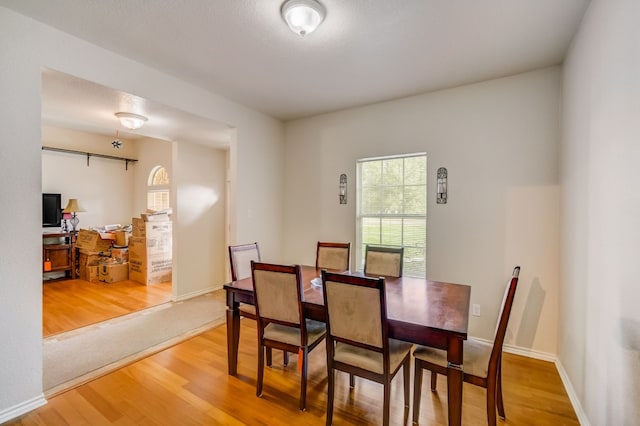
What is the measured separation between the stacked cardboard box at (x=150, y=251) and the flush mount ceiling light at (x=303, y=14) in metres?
4.26

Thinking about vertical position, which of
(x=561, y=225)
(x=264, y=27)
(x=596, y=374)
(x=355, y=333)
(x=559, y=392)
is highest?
(x=264, y=27)

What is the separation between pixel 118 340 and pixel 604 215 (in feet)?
13.8

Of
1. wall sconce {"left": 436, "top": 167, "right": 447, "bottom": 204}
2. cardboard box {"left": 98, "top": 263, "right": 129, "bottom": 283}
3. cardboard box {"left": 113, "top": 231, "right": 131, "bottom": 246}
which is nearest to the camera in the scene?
wall sconce {"left": 436, "top": 167, "right": 447, "bottom": 204}

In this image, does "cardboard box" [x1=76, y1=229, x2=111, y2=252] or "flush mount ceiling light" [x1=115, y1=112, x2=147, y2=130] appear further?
"cardboard box" [x1=76, y1=229, x2=111, y2=252]

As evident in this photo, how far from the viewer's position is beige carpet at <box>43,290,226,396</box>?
8.16 feet

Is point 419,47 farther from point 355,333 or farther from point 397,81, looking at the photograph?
point 355,333

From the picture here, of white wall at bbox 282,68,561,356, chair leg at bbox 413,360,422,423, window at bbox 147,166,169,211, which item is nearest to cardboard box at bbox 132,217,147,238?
window at bbox 147,166,169,211

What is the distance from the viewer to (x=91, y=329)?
10.9 ft

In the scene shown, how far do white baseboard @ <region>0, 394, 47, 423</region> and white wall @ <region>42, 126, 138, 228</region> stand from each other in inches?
204

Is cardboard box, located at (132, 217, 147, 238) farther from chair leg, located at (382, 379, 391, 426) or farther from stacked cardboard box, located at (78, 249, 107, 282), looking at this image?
chair leg, located at (382, 379, 391, 426)

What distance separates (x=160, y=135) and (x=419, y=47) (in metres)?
3.59

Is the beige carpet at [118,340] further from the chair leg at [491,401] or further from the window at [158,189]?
the window at [158,189]

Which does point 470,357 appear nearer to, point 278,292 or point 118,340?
point 278,292

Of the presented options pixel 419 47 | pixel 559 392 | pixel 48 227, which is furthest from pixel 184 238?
pixel 559 392
